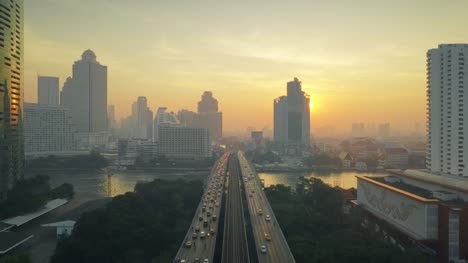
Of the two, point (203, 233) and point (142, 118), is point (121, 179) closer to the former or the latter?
point (203, 233)

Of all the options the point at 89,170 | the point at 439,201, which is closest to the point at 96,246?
the point at 439,201

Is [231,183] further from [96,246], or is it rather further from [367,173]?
[367,173]

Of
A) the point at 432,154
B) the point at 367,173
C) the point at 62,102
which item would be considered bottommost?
the point at 367,173

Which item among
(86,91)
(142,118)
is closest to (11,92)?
(86,91)

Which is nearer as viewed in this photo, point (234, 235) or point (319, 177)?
point (234, 235)

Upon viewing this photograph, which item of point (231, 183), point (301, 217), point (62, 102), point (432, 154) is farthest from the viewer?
point (62, 102)

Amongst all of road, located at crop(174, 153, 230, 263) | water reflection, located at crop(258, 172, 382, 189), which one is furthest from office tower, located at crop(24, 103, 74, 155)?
road, located at crop(174, 153, 230, 263)

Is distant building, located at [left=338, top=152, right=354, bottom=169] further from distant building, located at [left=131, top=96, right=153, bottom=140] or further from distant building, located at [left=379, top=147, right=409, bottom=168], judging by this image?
distant building, located at [left=131, top=96, right=153, bottom=140]

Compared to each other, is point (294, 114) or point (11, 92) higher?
point (294, 114)
